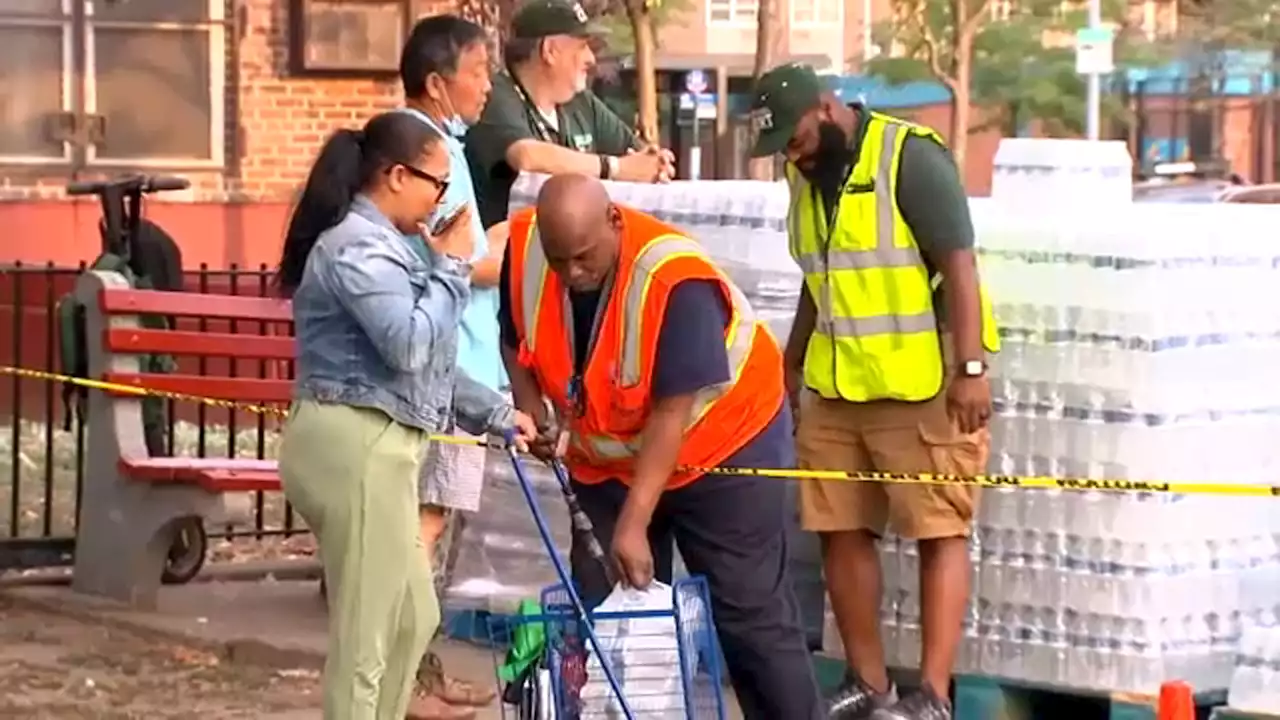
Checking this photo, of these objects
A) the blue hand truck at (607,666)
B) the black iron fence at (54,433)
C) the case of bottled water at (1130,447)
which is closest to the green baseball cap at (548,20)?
the case of bottled water at (1130,447)

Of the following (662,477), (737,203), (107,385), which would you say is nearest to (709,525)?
(662,477)

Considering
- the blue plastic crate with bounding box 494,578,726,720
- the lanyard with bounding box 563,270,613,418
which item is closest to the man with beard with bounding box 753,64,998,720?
the lanyard with bounding box 563,270,613,418

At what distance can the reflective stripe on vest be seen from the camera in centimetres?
563

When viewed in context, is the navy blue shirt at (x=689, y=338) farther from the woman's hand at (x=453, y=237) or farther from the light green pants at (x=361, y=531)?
the light green pants at (x=361, y=531)

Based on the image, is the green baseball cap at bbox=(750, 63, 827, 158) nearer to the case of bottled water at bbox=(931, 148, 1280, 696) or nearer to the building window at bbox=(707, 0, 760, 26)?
the case of bottled water at bbox=(931, 148, 1280, 696)

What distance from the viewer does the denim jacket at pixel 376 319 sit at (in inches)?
216

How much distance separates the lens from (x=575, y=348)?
586cm

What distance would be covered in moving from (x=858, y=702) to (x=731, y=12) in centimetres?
3317

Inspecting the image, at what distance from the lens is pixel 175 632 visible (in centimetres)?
850

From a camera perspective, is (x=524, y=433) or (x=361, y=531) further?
(x=524, y=433)

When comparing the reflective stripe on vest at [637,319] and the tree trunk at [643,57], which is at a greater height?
the tree trunk at [643,57]

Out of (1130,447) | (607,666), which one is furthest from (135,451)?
(607,666)

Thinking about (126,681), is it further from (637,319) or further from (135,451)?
(637,319)

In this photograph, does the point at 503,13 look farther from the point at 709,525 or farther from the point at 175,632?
the point at 709,525
